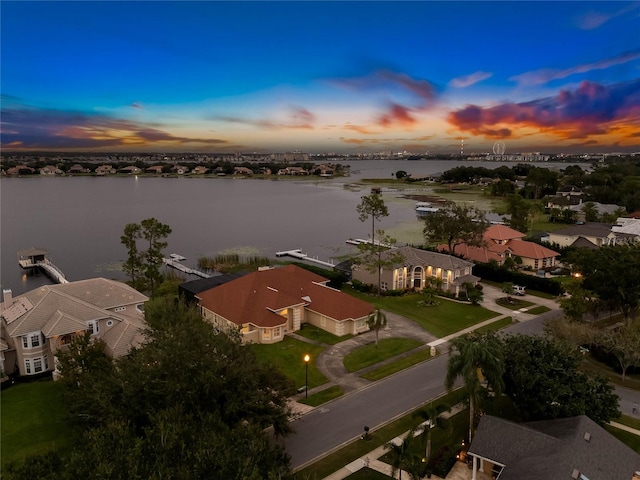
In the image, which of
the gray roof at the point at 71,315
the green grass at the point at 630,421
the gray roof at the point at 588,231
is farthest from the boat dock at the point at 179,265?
the gray roof at the point at 588,231

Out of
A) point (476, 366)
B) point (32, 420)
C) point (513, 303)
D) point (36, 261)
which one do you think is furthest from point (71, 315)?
point (36, 261)

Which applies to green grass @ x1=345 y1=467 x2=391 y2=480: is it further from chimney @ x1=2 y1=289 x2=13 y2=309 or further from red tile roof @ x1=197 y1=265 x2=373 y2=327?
chimney @ x1=2 y1=289 x2=13 y2=309

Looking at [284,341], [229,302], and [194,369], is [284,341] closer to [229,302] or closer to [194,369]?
[229,302]

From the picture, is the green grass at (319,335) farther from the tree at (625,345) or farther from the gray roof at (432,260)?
the tree at (625,345)

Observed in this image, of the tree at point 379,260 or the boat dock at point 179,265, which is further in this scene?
the boat dock at point 179,265

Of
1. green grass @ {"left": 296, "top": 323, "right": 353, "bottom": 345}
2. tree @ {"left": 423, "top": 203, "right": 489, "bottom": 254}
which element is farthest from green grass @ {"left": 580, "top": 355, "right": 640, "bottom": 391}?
tree @ {"left": 423, "top": 203, "right": 489, "bottom": 254}

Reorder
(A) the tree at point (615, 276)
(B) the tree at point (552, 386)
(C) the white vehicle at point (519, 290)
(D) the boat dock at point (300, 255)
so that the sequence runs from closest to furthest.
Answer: (B) the tree at point (552, 386)
(A) the tree at point (615, 276)
(C) the white vehicle at point (519, 290)
(D) the boat dock at point (300, 255)
